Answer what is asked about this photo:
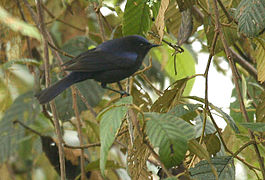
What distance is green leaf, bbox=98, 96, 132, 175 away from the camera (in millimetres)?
1553

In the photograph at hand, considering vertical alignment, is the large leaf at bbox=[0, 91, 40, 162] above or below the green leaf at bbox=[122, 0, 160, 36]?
below

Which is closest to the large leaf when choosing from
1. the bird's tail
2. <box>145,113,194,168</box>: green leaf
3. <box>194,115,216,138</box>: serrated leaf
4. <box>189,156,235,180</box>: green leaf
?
the bird's tail

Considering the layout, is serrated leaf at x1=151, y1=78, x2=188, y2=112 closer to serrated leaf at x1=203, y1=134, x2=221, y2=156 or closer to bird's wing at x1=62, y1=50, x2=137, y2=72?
serrated leaf at x1=203, y1=134, x2=221, y2=156

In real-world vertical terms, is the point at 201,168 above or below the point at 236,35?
below

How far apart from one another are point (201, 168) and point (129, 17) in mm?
825

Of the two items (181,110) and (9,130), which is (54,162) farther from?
(181,110)

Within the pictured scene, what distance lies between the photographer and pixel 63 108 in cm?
349

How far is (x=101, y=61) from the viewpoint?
2.80 meters

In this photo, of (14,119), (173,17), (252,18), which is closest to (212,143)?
(252,18)

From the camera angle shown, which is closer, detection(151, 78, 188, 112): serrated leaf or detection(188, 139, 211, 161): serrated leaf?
detection(188, 139, 211, 161): serrated leaf

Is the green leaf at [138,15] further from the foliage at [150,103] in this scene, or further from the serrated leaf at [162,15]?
the serrated leaf at [162,15]

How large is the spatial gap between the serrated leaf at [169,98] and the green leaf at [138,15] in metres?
0.33

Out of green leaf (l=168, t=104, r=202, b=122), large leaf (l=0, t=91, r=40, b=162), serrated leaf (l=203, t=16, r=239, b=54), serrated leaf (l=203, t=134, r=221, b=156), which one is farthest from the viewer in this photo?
large leaf (l=0, t=91, r=40, b=162)

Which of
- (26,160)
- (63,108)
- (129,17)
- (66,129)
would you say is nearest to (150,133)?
(129,17)
